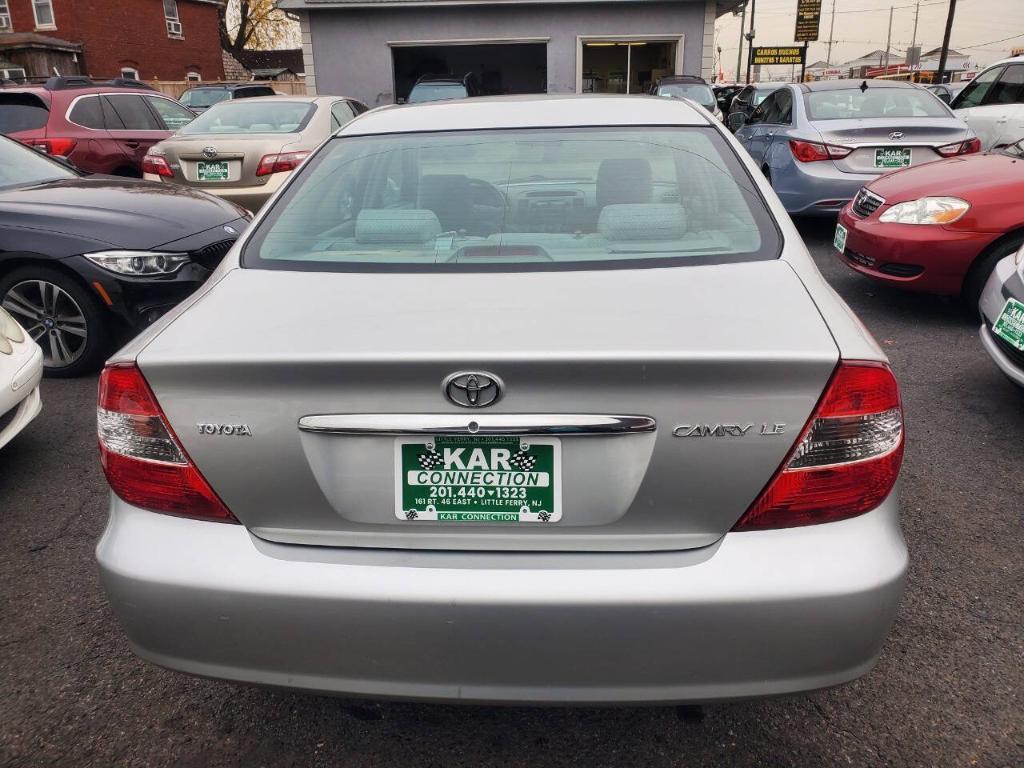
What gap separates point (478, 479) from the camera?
62.1 inches

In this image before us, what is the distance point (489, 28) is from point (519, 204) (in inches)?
791

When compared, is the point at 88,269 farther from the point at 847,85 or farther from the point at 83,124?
the point at 847,85

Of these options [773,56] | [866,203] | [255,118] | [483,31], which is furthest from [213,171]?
[773,56]

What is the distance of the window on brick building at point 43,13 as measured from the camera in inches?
1214

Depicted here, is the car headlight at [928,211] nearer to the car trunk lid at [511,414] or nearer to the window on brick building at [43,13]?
the car trunk lid at [511,414]

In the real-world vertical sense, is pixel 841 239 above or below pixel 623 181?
below

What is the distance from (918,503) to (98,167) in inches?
334

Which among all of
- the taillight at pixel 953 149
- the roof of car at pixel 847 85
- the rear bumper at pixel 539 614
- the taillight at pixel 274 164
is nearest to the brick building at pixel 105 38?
the taillight at pixel 274 164

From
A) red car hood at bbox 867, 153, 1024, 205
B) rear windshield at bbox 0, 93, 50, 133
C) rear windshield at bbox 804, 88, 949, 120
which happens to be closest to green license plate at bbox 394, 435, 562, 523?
red car hood at bbox 867, 153, 1024, 205

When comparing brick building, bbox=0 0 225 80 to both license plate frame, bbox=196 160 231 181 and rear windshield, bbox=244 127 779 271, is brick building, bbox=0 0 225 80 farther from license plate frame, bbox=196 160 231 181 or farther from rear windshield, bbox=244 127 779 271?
rear windshield, bbox=244 127 779 271

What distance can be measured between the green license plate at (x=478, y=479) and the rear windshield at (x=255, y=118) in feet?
23.8

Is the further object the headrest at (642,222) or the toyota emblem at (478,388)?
the headrest at (642,222)

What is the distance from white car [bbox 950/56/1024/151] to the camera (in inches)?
364

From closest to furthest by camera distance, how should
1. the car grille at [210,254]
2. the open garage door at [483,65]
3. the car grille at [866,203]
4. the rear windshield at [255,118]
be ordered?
the car grille at [210,254], the car grille at [866,203], the rear windshield at [255,118], the open garage door at [483,65]
